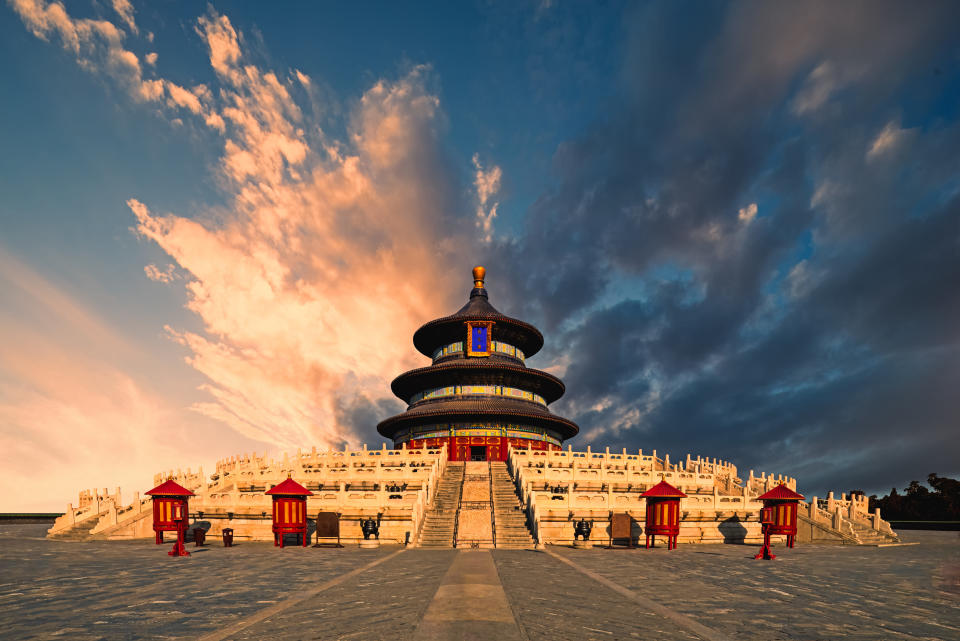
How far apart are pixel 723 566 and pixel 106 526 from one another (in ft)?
90.0

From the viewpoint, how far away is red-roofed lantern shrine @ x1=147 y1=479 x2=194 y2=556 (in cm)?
2067

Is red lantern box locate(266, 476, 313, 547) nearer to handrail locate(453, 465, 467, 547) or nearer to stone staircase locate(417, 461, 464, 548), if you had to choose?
stone staircase locate(417, 461, 464, 548)

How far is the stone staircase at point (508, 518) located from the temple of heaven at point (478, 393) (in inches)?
565

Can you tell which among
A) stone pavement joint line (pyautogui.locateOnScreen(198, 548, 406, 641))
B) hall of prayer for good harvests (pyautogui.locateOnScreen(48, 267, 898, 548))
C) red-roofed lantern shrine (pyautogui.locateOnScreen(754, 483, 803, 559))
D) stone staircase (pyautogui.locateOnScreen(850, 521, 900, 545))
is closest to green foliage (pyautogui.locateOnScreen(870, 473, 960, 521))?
hall of prayer for good harvests (pyautogui.locateOnScreen(48, 267, 898, 548))

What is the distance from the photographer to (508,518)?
74.0 ft

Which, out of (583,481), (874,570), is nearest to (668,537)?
(583,481)

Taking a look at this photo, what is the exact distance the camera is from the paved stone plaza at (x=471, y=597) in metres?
8.44

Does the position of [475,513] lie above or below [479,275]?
below

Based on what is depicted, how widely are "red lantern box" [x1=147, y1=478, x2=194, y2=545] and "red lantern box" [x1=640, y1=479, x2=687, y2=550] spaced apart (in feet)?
60.9

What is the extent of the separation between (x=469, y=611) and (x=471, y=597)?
120 cm

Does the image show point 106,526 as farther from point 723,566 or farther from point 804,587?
point 804,587

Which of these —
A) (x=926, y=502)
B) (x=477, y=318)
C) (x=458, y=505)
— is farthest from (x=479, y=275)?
(x=926, y=502)

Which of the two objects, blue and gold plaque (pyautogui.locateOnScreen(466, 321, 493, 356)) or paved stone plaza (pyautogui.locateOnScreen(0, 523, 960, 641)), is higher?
blue and gold plaque (pyautogui.locateOnScreen(466, 321, 493, 356))

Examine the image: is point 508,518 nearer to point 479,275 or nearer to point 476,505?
point 476,505
